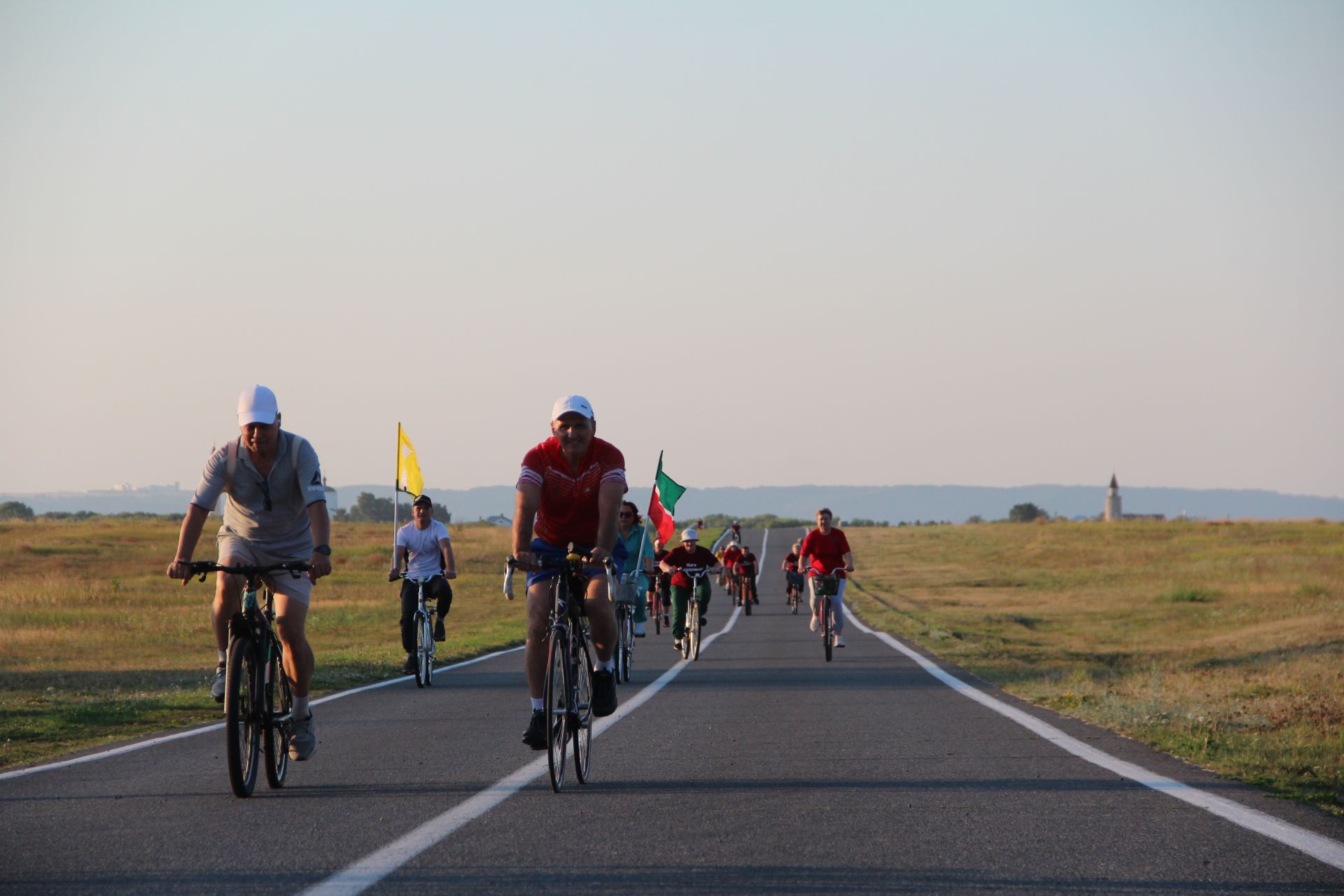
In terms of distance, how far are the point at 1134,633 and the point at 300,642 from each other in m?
31.3

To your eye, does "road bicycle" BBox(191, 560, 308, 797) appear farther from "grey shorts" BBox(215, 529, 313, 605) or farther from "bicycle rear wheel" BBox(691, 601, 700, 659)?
"bicycle rear wheel" BBox(691, 601, 700, 659)

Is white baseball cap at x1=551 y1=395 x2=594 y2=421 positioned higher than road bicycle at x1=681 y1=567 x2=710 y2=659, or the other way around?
white baseball cap at x1=551 y1=395 x2=594 y2=421

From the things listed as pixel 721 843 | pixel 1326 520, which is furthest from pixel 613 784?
pixel 1326 520

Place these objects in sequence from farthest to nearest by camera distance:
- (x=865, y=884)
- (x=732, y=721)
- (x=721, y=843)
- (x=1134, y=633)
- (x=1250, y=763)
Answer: (x=1134, y=633) < (x=732, y=721) < (x=1250, y=763) < (x=721, y=843) < (x=865, y=884)

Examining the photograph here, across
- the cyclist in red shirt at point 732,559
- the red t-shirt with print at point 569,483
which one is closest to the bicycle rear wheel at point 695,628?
the red t-shirt with print at point 569,483

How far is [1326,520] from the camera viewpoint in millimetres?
95438

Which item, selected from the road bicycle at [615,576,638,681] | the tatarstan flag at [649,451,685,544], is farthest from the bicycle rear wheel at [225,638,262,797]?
the tatarstan flag at [649,451,685,544]

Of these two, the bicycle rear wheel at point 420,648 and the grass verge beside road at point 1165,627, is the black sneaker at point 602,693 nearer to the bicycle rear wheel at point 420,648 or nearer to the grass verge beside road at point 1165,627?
the grass verge beside road at point 1165,627

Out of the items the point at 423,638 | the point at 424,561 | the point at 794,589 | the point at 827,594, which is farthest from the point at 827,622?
the point at 794,589

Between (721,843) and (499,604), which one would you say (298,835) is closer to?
(721,843)

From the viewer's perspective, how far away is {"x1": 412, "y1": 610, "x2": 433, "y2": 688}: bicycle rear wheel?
14688mm

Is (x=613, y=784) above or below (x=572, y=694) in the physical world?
below

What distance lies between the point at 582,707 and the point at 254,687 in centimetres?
182

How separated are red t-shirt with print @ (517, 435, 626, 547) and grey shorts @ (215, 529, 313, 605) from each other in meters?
1.38
